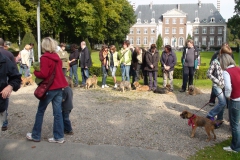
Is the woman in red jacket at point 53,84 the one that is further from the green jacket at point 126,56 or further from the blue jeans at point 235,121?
the green jacket at point 126,56

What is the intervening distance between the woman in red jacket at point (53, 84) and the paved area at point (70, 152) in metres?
0.21

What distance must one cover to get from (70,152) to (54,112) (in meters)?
0.84

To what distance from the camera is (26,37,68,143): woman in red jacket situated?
16.4 ft

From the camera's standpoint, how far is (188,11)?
8481 centimetres

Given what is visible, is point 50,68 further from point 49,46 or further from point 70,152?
point 70,152

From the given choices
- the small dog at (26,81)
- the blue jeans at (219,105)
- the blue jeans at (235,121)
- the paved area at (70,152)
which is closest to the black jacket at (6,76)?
the paved area at (70,152)

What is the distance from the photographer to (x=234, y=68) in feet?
16.6

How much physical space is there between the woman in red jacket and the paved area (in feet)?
0.67

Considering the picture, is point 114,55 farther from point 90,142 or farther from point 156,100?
point 90,142

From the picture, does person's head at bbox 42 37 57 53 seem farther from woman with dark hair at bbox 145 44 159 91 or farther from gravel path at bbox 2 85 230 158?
woman with dark hair at bbox 145 44 159 91

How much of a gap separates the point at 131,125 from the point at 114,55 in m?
5.83

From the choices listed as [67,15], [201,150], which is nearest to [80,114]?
[201,150]

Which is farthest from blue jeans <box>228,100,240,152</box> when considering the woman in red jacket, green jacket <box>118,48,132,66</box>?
green jacket <box>118,48,132,66</box>

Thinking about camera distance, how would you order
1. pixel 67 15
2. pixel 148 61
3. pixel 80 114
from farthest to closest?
pixel 67 15 < pixel 148 61 < pixel 80 114
